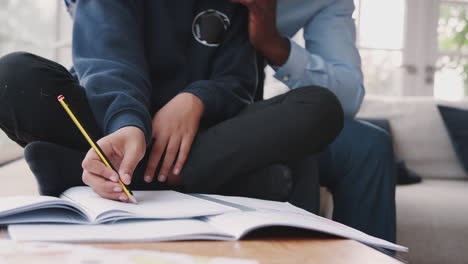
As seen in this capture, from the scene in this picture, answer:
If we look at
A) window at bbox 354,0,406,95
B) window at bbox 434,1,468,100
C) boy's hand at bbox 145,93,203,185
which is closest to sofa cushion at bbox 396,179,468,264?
boy's hand at bbox 145,93,203,185

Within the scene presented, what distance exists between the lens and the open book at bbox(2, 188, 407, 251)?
49cm

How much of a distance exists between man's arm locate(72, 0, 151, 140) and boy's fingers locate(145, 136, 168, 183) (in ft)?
0.20

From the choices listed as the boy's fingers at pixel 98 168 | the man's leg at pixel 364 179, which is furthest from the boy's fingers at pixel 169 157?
the man's leg at pixel 364 179

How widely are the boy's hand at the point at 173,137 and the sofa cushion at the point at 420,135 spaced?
1249 mm

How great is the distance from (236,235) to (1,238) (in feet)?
0.66

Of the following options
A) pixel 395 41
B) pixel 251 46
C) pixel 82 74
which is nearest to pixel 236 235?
pixel 82 74

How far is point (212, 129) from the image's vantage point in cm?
93

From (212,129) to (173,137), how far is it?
69 millimetres

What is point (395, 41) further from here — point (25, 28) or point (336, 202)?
point (336, 202)

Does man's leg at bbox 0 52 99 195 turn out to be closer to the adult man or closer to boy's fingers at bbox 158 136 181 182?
boy's fingers at bbox 158 136 181 182

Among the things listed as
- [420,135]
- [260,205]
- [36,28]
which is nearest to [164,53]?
[260,205]

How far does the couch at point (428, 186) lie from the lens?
56.6 inches

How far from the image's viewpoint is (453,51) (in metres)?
3.40

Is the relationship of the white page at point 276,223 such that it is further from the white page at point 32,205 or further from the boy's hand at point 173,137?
the boy's hand at point 173,137
